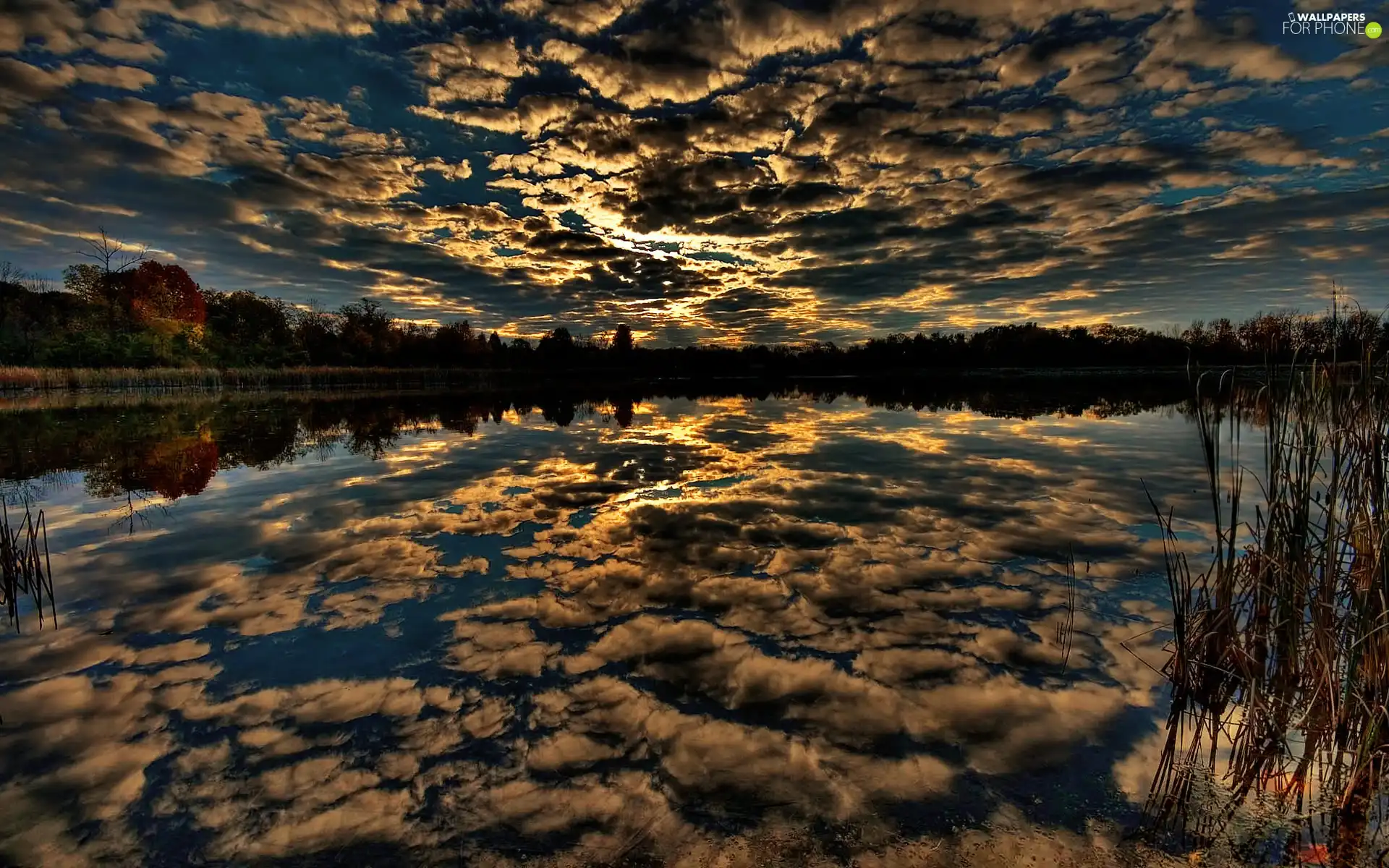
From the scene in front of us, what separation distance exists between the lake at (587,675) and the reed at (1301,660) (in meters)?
0.41

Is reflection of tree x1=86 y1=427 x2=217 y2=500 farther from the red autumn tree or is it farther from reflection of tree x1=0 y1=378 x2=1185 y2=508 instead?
the red autumn tree

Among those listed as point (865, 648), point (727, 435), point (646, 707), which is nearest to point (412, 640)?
point (646, 707)

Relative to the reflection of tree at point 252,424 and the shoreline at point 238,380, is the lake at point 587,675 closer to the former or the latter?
the reflection of tree at point 252,424

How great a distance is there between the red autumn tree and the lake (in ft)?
329

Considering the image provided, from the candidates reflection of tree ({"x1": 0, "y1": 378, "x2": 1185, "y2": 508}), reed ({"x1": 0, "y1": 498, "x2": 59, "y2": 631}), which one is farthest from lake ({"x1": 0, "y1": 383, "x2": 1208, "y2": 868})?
reflection of tree ({"x1": 0, "y1": 378, "x2": 1185, "y2": 508})

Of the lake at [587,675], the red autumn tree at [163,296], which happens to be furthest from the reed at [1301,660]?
the red autumn tree at [163,296]

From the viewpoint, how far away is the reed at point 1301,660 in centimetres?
333

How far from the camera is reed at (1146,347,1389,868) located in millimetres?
3328

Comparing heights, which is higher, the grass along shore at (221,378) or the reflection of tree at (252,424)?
the grass along shore at (221,378)

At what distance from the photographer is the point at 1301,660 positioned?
4.31 meters

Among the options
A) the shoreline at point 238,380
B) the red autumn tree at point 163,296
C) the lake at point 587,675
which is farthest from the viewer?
the red autumn tree at point 163,296

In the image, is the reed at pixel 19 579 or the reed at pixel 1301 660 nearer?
the reed at pixel 1301 660

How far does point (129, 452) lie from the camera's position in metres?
18.3

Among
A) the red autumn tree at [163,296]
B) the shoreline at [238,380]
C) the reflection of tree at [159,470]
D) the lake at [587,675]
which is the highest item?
the red autumn tree at [163,296]
